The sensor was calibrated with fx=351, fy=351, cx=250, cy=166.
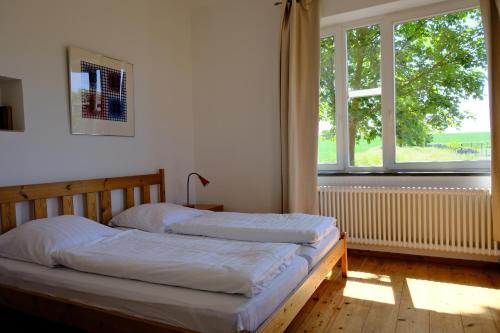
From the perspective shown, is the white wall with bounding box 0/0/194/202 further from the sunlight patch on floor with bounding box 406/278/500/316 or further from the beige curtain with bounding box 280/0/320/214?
the sunlight patch on floor with bounding box 406/278/500/316

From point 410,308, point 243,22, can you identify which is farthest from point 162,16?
point 410,308

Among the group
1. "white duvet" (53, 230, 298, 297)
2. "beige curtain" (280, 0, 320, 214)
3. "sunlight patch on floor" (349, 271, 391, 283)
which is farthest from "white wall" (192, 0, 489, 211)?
"white duvet" (53, 230, 298, 297)

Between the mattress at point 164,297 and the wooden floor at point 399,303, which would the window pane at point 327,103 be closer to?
the wooden floor at point 399,303

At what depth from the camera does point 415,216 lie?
293 cm

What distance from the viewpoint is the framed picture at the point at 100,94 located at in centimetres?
258

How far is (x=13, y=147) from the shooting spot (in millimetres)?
2207

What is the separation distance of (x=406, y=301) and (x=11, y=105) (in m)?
2.86

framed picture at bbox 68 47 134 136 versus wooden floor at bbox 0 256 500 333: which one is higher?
framed picture at bbox 68 47 134 136

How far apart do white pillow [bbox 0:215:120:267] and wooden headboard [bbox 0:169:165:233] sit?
0.55 feet

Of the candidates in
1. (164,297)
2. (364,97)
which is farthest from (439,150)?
(164,297)

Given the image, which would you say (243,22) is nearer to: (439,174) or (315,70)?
(315,70)

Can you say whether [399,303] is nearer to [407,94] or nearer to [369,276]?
[369,276]

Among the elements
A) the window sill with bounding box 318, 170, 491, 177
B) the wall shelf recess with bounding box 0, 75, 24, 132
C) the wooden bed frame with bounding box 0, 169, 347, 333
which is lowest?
the wooden bed frame with bounding box 0, 169, 347, 333

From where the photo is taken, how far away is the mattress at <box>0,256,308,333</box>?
1.34 m
